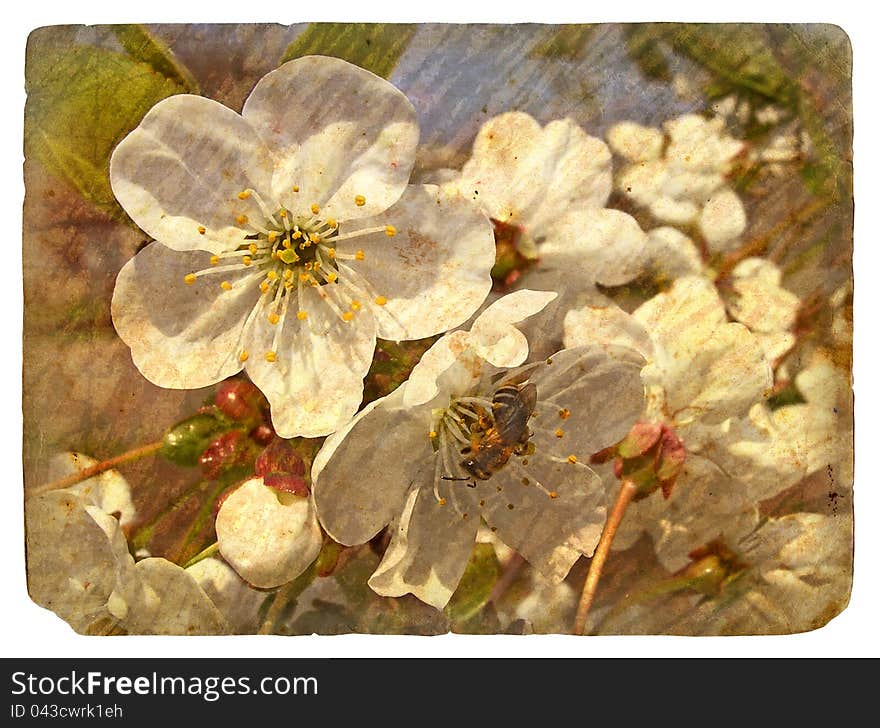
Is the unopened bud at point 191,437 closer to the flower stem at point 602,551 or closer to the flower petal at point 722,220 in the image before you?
the flower stem at point 602,551

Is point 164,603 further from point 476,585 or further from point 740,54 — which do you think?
point 740,54

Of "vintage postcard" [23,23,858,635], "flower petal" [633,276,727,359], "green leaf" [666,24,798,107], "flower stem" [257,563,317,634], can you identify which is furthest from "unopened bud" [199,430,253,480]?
"green leaf" [666,24,798,107]

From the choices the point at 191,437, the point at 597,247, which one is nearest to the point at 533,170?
the point at 597,247

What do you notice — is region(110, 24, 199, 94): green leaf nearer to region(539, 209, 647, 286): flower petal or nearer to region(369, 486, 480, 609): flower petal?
region(539, 209, 647, 286): flower petal

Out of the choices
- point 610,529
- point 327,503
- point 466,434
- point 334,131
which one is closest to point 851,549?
point 610,529

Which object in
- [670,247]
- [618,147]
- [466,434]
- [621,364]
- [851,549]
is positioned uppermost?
[618,147]

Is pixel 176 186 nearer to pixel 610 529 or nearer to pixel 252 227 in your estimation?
pixel 252 227

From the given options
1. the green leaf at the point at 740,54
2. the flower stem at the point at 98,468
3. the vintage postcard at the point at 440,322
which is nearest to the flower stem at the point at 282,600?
the vintage postcard at the point at 440,322
